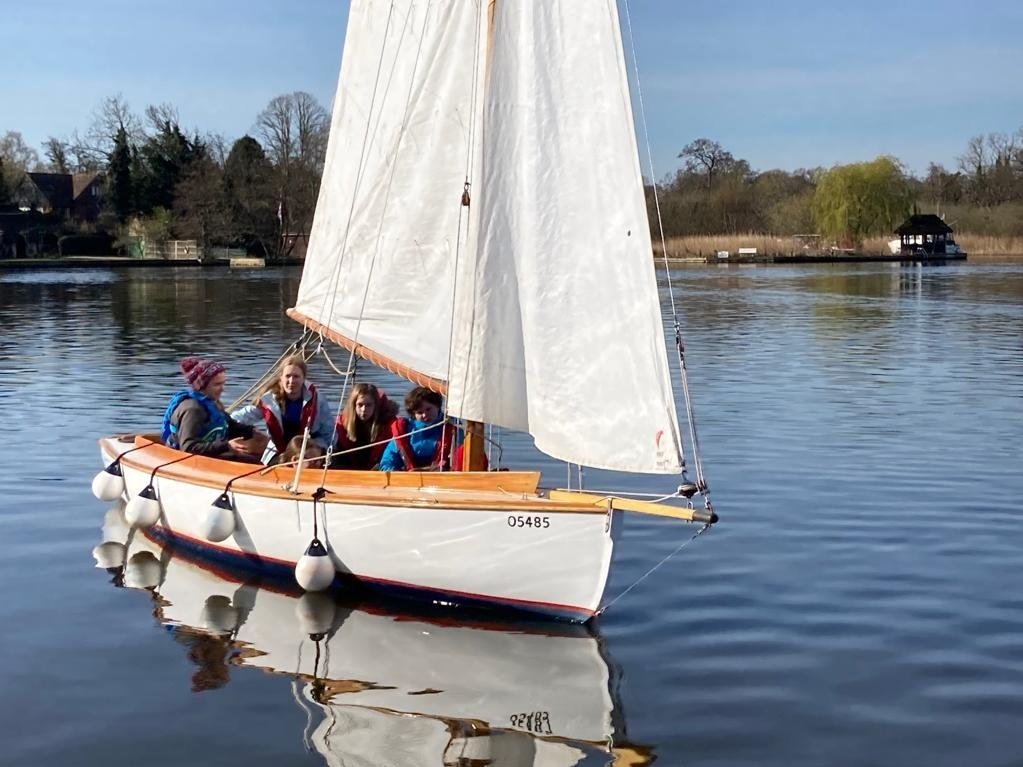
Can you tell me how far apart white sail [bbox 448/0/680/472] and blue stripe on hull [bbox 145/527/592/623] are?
1111 mm

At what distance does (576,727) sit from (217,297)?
1758 inches

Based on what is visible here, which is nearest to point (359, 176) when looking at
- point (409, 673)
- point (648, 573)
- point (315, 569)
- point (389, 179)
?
point (389, 179)

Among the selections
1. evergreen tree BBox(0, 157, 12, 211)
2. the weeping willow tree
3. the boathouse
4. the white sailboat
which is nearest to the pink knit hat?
the white sailboat

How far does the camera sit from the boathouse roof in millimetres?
98750

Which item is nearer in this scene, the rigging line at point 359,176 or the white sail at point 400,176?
the white sail at point 400,176

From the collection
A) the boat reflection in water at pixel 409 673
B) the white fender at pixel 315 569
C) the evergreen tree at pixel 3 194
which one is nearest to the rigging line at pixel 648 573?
the boat reflection in water at pixel 409 673

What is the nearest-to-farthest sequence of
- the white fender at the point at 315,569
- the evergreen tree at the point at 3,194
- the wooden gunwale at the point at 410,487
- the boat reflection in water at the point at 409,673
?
1. the boat reflection in water at the point at 409,673
2. the wooden gunwale at the point at 410,487
3. the white fender at the point at 315,569
4. the evergreen tree at the point at 3,194

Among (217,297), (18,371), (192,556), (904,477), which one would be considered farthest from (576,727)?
(217,297)

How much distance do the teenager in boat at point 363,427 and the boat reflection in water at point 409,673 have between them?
120 cm

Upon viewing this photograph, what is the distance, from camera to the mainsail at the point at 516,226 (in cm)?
852

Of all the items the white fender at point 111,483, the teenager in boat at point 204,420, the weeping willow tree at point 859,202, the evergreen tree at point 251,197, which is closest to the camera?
the teenager in boat at point 204,420

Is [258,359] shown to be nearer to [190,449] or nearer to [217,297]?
[190,449]

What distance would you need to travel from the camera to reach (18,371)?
25000mm

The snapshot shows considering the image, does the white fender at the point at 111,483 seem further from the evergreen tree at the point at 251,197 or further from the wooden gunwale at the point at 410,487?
the evergreen tree at the point at 251,197
